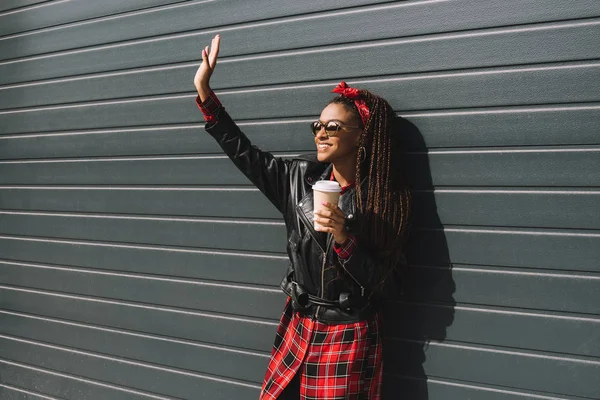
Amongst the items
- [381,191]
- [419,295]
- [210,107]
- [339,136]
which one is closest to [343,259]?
[381,191]

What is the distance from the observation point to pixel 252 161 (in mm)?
3326

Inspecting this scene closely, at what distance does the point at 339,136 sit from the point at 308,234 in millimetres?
469

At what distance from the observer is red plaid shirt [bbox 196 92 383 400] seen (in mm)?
2961

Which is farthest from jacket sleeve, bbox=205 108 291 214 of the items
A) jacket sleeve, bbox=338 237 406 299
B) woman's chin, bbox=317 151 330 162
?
jacket sleeve, bbox=338 237 406 299

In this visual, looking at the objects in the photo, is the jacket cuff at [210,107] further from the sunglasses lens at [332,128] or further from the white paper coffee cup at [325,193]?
the white paper coffee cup at [325,193]

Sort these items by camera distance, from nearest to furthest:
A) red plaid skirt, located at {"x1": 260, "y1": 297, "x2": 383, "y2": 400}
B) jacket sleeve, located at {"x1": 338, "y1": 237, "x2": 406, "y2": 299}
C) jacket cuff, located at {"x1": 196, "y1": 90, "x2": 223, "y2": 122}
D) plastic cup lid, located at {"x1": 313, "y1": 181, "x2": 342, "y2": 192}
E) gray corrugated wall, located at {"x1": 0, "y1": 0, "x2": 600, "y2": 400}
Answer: plastic cup lid, located at {"x1": 313, "y1": 181, "x2": 342, "y2": 192}
jacket sleeve, located at {"x1": 338, "y1": 237, "x2": 406, "y2": 299}
red plaid skirt, located at {"x1": 260, "y1": 297, "x2": 383, "y2": 400}
gray corrugated wall, located at {"x1": 0, "y1": 0, "x2": 600, "y2": 400}
jacket cuff, located at {"x1": 196, "y1": 90, "x2": 223, "y2": 122}

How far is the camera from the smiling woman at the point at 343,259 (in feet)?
9.78

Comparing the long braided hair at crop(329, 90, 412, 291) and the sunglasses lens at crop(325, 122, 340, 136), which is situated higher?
the sunglasses lens at crop(325, 122, 340, 136)

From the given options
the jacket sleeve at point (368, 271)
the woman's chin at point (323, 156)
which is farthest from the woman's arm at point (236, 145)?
the jacket sleeve at point (368, 271)

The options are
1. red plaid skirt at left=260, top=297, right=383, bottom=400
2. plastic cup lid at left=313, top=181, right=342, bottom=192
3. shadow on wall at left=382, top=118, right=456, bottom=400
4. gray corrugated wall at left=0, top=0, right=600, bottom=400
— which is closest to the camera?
plastic cup lid at left=313, top=181, right=342, bottom=192

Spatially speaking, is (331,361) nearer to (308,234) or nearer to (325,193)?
(308,234)

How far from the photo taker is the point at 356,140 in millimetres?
3098

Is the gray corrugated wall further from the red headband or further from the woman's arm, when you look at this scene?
the woman's arm

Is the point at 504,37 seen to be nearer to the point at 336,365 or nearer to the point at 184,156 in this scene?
the point at 336,365
